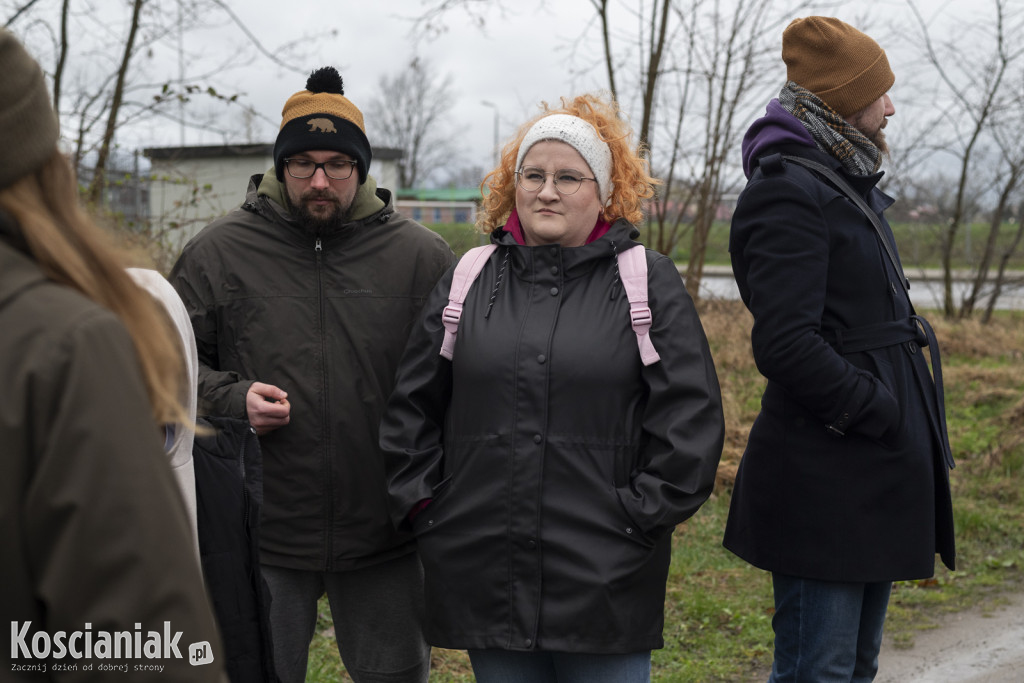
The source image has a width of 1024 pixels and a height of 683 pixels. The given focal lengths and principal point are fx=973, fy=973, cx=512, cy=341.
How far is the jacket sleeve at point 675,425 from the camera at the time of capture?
235 cm

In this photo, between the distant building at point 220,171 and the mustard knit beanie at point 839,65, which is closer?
the mustard knit beanie at point 839,65

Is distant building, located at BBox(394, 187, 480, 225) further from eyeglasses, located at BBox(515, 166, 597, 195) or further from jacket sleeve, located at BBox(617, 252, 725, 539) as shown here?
jacket sleeve, located at BBox(617, 252, 725, 539)

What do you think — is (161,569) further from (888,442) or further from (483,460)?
(888,442)

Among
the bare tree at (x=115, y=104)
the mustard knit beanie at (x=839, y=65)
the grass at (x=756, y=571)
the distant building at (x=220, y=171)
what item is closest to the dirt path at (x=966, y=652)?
the grass at (x=756, y=571)

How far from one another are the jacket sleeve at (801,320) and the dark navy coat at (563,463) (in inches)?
9.2

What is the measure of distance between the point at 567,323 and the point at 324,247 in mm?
872

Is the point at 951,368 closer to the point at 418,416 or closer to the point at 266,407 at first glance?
the point at 418,416

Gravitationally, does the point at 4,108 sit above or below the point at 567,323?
above

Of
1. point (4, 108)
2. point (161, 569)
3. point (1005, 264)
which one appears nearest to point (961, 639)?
point (161, 569)

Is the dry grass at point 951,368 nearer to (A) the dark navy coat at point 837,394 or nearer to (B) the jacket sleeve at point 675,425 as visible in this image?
(A) the dark navy coat at point 837,394

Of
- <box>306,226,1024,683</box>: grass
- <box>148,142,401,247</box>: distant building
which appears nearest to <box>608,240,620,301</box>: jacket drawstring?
<box>306,226,1024,683</box>: grass

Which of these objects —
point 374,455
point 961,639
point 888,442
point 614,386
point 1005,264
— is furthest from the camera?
point 1005,264

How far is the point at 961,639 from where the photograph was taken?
4.27m

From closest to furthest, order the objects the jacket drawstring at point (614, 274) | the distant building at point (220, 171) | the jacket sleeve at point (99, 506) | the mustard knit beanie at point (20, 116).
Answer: the jacket sleeve at point (99, 506), the mustard knit beanie at point (20, 116), the jacket drawstring at point (614, 274), the distant building at point (220, 171)
